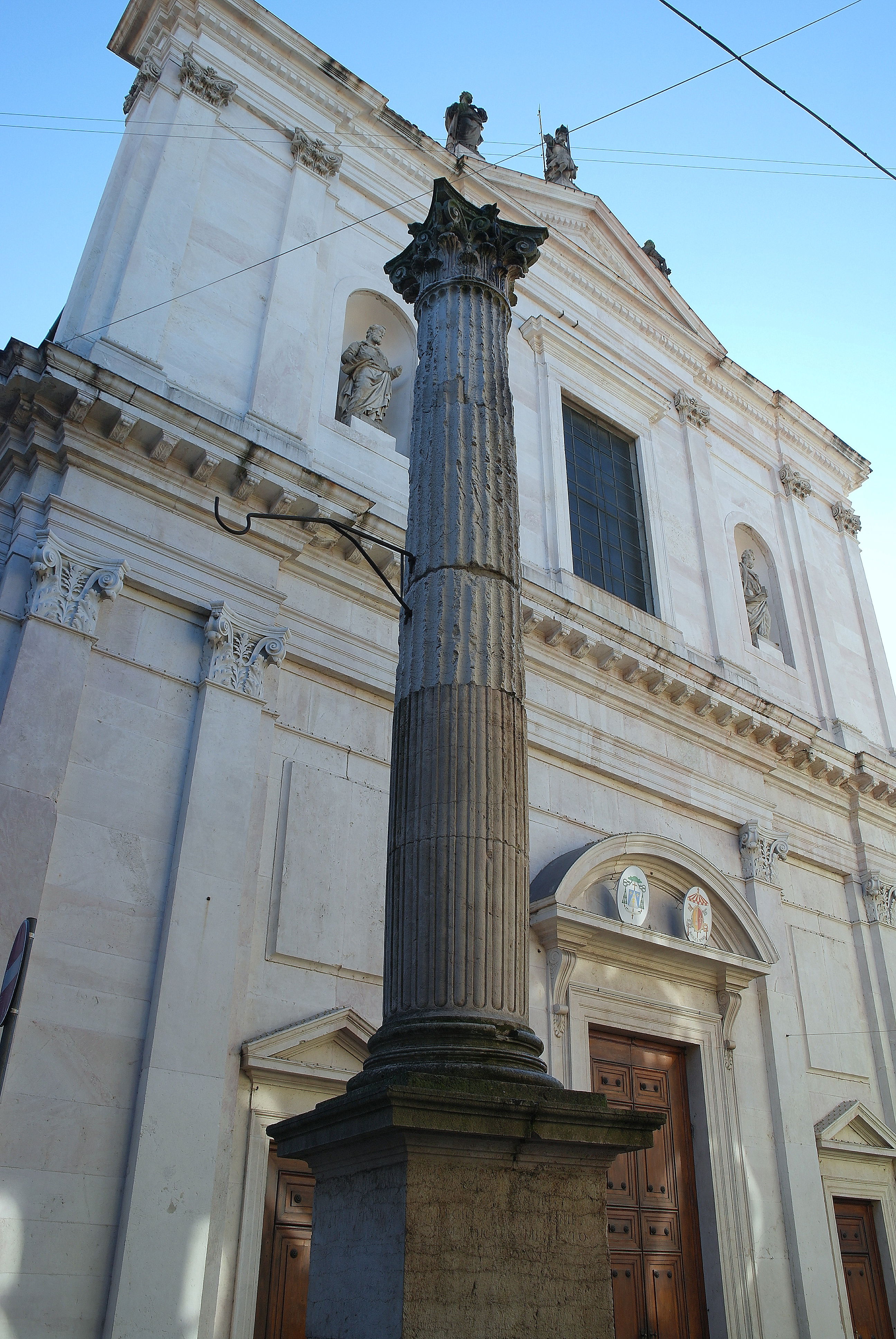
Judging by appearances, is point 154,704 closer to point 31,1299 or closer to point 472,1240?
point 31,1299

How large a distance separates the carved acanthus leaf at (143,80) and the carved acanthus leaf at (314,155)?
6.03 ft

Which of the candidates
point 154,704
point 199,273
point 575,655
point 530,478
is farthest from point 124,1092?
point 530,478

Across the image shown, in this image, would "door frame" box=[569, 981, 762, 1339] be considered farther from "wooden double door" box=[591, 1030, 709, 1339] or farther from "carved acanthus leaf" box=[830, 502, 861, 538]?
"carved acanthus leaf" box=[830, 502, 861, 538]

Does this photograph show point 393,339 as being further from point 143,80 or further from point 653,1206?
point 653,1206

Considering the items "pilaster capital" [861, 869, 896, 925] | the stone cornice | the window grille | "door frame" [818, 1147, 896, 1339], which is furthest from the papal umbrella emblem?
the stone cornice

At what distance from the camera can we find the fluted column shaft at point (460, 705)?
16.5 ft

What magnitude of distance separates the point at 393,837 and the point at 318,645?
5754 mm

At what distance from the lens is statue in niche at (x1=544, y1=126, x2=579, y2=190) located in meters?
19.9

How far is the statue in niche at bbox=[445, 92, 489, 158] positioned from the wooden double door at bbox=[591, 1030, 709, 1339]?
13956mm

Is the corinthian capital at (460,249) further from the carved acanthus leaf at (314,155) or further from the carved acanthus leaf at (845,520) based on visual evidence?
the carved acanthus leaf at (845,520)

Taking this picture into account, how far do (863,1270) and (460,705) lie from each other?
1152cm

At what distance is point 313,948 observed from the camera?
9844mm

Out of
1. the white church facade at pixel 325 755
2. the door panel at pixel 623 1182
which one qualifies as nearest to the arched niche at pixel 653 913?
the white church facade at pixel 325 755

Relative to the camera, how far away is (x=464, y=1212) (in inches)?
171
